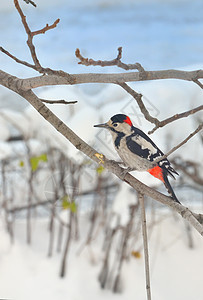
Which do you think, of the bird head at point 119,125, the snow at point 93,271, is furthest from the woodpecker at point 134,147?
the snow at point 93,271

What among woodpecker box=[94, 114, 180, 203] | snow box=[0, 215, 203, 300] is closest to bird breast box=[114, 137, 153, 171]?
woodpecker box=[94, 114, 180, 203]

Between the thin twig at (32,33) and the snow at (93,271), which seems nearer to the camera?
the thin twig at (32,33)

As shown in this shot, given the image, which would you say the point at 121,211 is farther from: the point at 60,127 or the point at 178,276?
the point at 60,127

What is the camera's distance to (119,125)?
0.29 metres

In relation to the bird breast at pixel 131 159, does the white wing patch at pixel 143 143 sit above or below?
above

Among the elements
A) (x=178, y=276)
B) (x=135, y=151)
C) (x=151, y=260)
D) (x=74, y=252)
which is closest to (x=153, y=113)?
(x=135, y=151)

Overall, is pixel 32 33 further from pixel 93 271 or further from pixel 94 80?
pixel 93 271

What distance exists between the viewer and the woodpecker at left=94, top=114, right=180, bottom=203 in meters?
0.29

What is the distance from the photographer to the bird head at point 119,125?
11.2 inches

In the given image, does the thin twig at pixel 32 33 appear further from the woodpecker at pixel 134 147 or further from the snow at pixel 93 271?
the snow at pixel 93 271

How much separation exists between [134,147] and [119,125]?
0.8 inches

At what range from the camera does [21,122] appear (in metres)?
1.14

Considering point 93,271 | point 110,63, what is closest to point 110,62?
point 110,63

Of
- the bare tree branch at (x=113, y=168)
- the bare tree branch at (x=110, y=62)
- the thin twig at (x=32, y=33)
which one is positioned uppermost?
the thin twig at (x=32, y=33)
